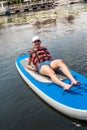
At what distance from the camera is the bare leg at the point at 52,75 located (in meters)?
8.34

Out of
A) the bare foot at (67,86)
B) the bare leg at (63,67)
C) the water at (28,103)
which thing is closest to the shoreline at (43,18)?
the water at (28,103)

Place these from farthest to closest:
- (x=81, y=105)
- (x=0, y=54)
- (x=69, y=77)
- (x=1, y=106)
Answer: (x=0, y=54) < (x=1, y=106) < (x=69, y=77) < (x=81, y=105)

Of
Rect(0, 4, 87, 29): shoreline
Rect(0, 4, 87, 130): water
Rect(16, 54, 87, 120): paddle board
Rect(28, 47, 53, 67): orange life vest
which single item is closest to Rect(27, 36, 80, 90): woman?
Rect(28, 47, 53, 67): orange life vest

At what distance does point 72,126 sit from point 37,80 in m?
2.68

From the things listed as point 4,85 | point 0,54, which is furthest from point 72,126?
point 0,54

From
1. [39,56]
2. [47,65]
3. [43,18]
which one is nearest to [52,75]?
[47,65]

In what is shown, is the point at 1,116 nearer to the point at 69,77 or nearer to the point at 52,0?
the point at 69,77

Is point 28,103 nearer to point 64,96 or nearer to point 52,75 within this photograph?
point 52,75

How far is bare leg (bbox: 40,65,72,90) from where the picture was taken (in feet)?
27.4

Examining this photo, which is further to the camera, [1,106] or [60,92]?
[1,106]

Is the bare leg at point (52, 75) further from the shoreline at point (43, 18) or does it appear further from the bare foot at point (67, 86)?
the shoreline at point (43, 18)

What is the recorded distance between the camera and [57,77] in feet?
29.9

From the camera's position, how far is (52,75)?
908 centimetres

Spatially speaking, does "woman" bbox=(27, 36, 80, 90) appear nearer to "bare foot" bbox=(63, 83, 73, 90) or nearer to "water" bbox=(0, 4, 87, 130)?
"bare foot" bbox=(63, 83, 73, 90)
